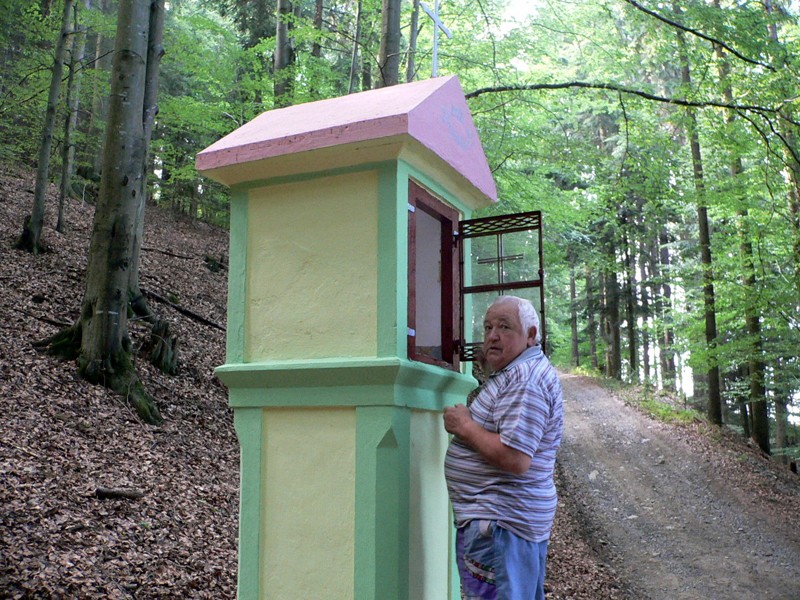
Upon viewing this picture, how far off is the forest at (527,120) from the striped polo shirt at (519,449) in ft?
8.74

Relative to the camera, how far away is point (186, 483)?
6.36 metres

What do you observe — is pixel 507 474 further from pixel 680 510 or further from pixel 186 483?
pixel 680 510

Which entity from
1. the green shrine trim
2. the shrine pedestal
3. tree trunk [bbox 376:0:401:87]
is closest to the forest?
tree trunk [bbox 376:0:401:87]

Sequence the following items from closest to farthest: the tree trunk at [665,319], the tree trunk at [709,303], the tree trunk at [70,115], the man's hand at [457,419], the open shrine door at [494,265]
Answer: the man's hand at [457,419] < the open shrine door at [494,265] < the tree trunk at [70,115] < the tree trunk at [709,303] < the tree trunk at [665,319]

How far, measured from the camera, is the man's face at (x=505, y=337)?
297 cm

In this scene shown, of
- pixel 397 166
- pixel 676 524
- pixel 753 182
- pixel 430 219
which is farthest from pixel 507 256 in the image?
pixel 753 182

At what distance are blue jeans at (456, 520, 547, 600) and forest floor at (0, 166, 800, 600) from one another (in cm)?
264

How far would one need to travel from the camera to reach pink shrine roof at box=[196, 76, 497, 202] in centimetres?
308

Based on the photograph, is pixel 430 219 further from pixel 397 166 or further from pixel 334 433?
pixel 334 433

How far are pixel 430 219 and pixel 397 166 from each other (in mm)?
827

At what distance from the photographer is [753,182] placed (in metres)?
12.6

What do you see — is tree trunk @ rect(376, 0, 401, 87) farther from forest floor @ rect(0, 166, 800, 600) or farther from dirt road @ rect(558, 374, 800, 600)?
dirt road @ rect(558, 374, 800, 600)

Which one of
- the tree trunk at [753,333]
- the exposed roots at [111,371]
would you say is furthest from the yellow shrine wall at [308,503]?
the tree trunk at [753,333]

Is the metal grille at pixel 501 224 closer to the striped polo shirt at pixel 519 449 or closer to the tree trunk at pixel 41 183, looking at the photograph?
the striped polo shirt at pixel 519 449
